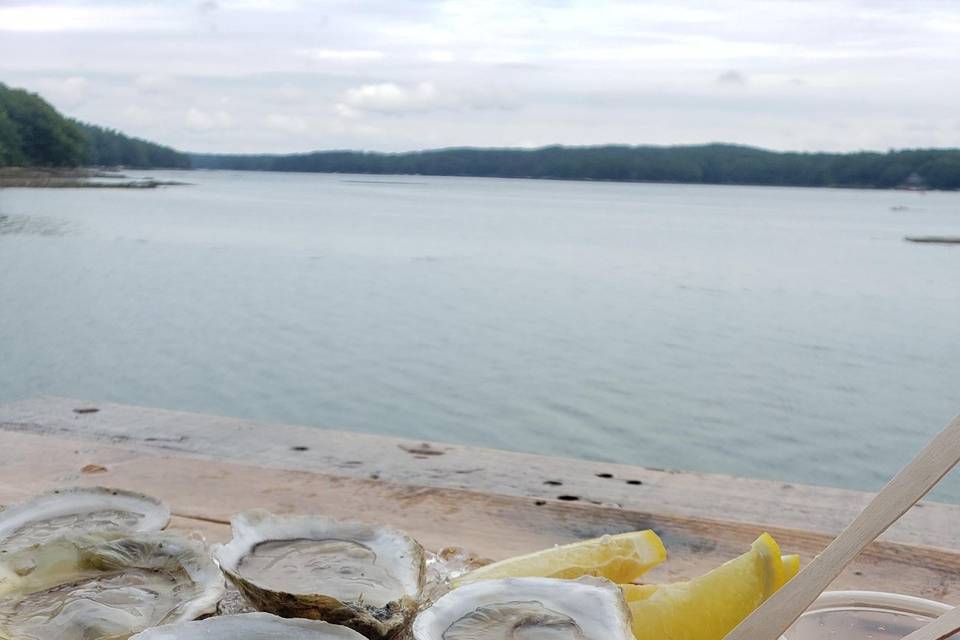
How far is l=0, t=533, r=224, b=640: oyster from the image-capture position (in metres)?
0.74

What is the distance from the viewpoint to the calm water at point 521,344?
664cm

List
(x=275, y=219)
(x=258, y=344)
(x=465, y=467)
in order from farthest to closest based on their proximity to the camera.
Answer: (x=275, y=219)
(x=258, y=344)
(x=465, y=467)

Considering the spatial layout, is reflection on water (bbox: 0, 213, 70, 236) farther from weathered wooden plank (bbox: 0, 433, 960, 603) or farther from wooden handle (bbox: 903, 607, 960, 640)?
wooden handle (bbox: 903, 607, 960, 640)

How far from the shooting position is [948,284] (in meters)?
15.1

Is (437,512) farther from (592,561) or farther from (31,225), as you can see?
(31,225)

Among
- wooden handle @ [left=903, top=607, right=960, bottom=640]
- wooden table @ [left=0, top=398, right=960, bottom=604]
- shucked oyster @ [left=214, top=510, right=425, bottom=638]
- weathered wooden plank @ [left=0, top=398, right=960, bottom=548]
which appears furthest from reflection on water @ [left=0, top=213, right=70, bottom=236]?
wooden handle @ [left=903, top=607, right=960, bottom=640]

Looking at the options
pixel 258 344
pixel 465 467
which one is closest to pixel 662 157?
pixel 258 344

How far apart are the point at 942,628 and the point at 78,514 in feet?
2.83

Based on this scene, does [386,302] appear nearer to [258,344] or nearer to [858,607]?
[258,344]

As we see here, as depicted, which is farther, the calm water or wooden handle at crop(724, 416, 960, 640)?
the calm water

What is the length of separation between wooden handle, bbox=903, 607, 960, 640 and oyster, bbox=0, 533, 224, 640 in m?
0.55

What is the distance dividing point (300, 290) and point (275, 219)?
16.4 meters

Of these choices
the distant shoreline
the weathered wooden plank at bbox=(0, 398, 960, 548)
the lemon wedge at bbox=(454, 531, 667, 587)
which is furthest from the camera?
the distant shoreline

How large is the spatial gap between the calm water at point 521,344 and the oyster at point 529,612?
523cm
